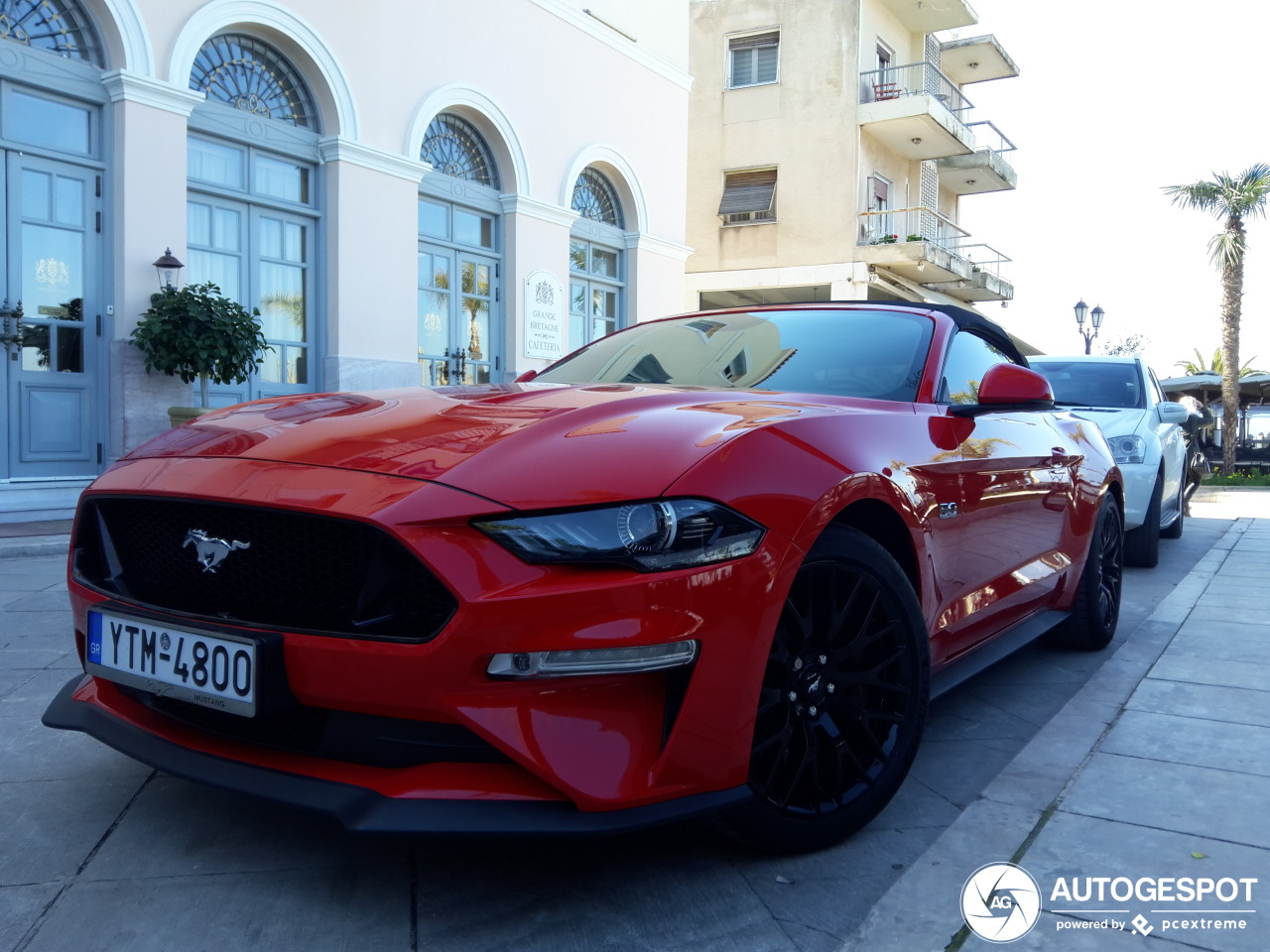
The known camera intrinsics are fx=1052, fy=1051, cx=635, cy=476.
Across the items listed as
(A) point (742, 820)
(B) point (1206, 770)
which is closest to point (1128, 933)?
(A) point (742, 820)

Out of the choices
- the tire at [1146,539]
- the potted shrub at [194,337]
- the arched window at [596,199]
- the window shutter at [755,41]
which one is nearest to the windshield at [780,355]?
the tire at [1146,539]

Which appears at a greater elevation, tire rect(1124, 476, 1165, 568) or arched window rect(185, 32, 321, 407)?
arched window rect(185, 32, 321, 407)

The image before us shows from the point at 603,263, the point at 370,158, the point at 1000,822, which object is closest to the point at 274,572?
the point at 1000,822

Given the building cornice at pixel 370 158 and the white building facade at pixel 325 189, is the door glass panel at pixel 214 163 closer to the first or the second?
the white building facade at pixel 325 189

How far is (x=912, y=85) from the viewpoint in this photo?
2505 cm

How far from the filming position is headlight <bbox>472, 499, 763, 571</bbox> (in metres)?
1.85

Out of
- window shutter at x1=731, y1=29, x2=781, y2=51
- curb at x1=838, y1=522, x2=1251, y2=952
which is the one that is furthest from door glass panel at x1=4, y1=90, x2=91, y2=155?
window shutter at x1=731, y1=29, x2=781, y2=51

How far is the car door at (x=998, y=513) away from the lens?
116 inches

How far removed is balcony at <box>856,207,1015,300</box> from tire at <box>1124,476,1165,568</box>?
15.9m

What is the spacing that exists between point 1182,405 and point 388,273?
23.9ft

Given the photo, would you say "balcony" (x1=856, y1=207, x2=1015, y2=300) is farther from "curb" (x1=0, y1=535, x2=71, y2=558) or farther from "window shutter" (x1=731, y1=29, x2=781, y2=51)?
"curb" (x1=0, y1=535, x2=71, y2=558)

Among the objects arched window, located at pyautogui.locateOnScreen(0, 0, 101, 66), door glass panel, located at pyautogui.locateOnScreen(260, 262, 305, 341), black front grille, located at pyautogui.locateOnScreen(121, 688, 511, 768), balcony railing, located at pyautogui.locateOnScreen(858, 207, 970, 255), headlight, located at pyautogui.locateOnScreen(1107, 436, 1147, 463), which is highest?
balcony railing, located at pyautogui.locateOnScreen(858, 207, 970, 255)

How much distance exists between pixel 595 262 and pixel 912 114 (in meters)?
11.0

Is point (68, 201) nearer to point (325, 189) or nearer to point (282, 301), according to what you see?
point (282, 301)
